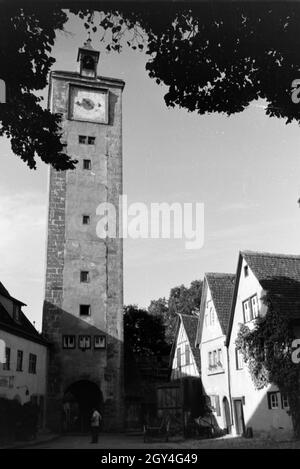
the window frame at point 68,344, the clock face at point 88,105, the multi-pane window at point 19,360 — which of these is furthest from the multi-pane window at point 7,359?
the clock face at point 88,105

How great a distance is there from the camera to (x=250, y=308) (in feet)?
56.3

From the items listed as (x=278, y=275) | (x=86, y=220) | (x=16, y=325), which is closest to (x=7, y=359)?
(x=16, y=325)

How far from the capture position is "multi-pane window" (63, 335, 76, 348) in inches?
942

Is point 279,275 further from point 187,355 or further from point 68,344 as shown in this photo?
point 68,344

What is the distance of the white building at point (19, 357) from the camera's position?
18.0 metres

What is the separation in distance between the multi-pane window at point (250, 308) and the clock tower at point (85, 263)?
908 centimetres

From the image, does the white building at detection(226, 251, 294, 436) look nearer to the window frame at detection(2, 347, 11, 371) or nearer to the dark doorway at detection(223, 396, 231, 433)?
the dark doorway at detection(223, 396, 231, 433)

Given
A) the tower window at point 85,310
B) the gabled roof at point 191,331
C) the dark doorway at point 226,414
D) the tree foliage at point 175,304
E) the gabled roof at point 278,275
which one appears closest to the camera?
the gabled roof at point 278,275

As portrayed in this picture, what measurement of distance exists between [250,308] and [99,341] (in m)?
9.86

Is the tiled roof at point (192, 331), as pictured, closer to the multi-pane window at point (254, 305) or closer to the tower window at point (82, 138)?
the multi-pane window at point (254, 305)

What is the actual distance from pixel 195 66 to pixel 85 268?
18.5m

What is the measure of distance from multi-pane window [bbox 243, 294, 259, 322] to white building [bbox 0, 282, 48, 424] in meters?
8.92

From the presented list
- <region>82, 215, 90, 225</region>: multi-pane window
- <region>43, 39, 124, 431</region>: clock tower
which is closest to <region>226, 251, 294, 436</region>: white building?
<region>43, 39, 124, 431</region>: clock tower
